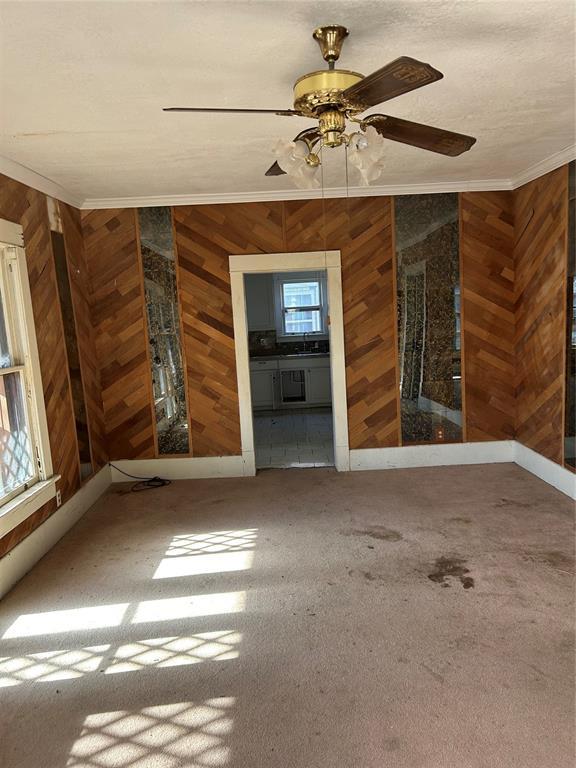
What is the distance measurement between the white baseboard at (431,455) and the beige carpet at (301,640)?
35.7 inches

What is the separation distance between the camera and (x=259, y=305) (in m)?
8.58

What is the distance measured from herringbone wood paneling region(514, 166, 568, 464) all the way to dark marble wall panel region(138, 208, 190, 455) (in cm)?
315

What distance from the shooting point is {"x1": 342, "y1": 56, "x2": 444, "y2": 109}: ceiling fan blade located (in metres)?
1.56

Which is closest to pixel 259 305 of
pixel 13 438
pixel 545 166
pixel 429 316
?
pixel 429 316

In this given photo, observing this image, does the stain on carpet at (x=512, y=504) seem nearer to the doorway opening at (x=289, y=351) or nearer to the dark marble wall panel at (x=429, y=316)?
the dark marble wall panel at (x=429, y=316)

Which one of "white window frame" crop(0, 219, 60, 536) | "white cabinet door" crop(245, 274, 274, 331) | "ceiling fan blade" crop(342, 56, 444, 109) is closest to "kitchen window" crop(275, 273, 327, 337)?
"white cabinet door" crop(245, 274, 274, 331)

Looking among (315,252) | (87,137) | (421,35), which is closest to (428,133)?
(421,35)

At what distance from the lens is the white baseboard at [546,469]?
4.23 meters

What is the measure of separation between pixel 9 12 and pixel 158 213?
316 centimetres

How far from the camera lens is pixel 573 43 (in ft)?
7.39

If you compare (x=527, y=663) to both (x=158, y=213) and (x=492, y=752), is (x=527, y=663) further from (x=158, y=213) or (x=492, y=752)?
(x=158, y=213)

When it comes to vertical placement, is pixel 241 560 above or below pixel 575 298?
below

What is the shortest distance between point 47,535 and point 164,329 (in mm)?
2114

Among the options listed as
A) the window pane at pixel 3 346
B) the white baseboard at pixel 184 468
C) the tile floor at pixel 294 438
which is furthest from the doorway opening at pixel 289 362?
the window pane at pixel 3 346
